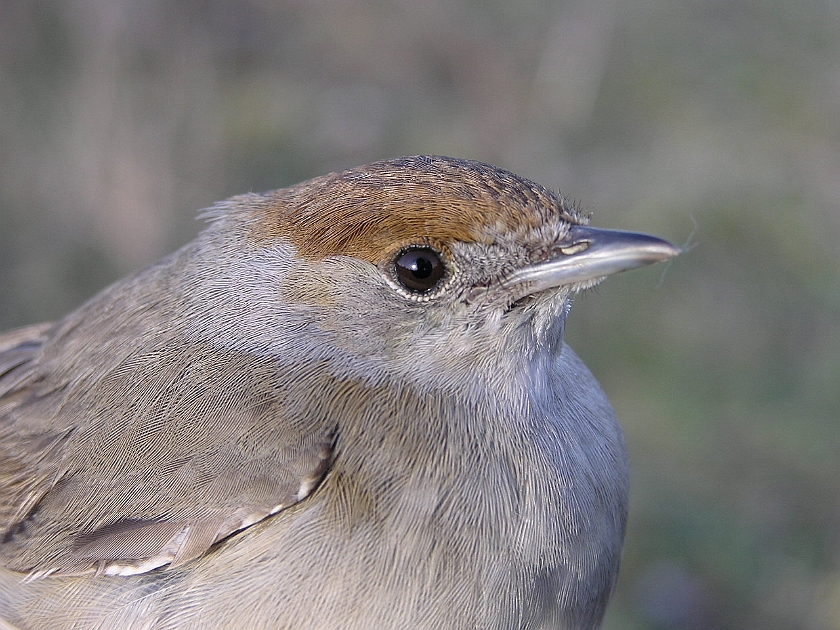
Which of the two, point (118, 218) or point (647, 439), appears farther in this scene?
point (118, 218)

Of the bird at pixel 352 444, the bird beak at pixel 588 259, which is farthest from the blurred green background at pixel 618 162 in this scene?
the bird beak at pixel 588 259

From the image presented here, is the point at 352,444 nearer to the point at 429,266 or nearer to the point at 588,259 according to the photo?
the point at 429,266

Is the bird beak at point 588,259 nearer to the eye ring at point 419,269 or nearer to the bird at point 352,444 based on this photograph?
the bird at point 352,444

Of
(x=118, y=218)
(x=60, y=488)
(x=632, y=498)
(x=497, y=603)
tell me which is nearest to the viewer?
(x=497, y=603)

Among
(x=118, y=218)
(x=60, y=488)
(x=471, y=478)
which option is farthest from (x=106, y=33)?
(x=471, y=478)

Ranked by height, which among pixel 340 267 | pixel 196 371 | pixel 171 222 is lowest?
pixel 171 222

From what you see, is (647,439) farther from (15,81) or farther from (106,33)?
(15,81)
